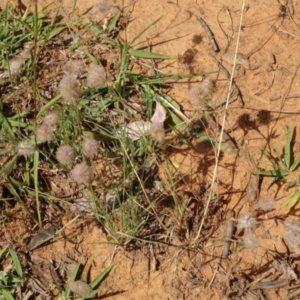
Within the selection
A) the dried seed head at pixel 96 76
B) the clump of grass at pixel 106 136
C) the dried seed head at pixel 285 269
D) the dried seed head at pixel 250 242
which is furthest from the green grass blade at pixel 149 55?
the dried seed head at pixel 285 269

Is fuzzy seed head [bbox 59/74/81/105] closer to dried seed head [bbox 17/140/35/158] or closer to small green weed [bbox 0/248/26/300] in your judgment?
dried seed head [bbox 17/140/35/158]

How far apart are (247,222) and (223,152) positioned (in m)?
0.39

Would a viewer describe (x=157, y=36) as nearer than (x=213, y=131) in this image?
No

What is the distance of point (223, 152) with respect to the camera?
286 cm

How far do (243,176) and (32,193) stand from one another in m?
0.95

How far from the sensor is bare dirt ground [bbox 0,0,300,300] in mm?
2650

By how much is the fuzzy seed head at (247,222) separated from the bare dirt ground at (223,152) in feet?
0.29

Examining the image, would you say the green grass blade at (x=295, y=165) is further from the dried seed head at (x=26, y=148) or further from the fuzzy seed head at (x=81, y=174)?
the dried seed head at (x=26, y=148)

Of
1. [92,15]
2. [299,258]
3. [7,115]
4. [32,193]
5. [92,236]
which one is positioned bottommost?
[299,258]

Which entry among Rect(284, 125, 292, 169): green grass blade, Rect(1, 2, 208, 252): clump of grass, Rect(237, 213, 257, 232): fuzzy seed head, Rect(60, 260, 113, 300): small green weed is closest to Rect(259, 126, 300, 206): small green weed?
Rect(284, 125, 292, 169): green grass blade

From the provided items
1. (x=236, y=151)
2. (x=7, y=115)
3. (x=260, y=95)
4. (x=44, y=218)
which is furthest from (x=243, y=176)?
(x=7, y=115)

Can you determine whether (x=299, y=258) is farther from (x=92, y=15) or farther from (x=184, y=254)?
(x=92, y=15)

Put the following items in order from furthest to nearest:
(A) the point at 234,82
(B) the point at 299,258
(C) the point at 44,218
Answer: (A) the point at 234,82, (C) the point at 44,218, (B) the point at 299,258

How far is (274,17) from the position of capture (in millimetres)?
3166
